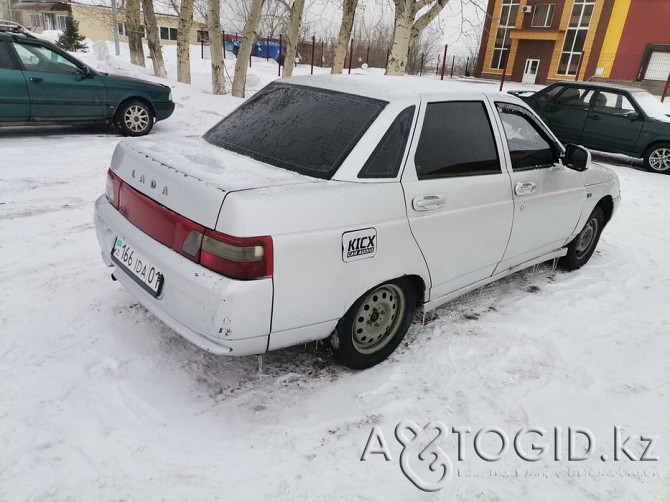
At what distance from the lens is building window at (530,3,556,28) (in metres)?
32.3

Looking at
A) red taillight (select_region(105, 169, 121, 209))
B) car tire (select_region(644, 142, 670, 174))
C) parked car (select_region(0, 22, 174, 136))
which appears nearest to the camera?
red taillight (select_region(105, 169, 121, 209))

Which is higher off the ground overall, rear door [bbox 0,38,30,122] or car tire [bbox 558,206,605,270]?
rear door [bbox 0,38,30,122]

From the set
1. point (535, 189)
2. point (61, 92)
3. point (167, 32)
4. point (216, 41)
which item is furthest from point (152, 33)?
point (167, 32)

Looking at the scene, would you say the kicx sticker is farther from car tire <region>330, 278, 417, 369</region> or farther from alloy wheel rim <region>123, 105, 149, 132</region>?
alloy wheel rim <region>123, 105, 149, 132</region>

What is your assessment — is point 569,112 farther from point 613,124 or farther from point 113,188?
point 113,188

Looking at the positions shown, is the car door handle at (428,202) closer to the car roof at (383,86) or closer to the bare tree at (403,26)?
the car roof at (383,86)

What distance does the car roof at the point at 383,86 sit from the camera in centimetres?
304

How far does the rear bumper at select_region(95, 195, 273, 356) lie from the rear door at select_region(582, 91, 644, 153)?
10.3 meters

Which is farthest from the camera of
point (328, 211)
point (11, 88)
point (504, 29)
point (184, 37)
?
point (504, 29)

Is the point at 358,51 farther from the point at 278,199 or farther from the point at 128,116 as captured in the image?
the point at 278,199

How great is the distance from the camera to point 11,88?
7.17 meters

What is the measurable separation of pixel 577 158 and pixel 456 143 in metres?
1.50

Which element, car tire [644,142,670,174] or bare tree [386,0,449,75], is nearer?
car tire [644,142,670,174]

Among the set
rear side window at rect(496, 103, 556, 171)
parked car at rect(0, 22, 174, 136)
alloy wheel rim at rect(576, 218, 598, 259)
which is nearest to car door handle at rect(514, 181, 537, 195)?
rear side window at rect(496, 103, 556, 171)
